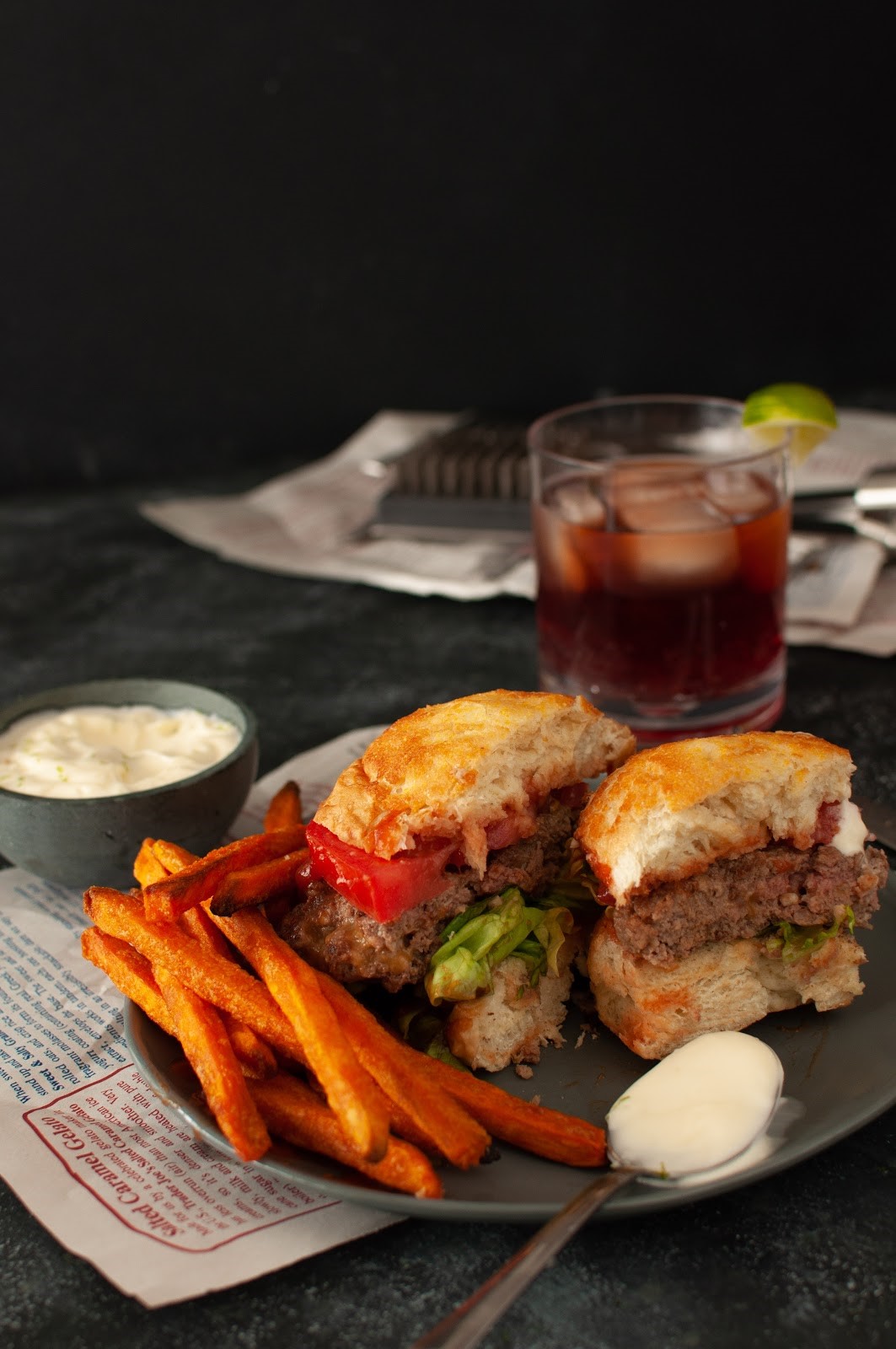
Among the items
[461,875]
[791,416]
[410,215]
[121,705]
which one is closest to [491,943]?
[461,875]

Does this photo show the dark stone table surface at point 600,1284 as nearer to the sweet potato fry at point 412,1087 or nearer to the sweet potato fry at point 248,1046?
the sweet potato fry at point 412,1087

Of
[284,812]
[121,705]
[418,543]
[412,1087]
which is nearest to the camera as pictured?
[412,1087]

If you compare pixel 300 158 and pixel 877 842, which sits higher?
pixel 300 158

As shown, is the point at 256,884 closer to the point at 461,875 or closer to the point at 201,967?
the point at 201,967

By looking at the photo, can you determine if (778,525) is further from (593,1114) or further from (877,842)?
(593,1114)

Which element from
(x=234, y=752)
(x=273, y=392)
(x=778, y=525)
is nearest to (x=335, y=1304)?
(x=234, y=752)

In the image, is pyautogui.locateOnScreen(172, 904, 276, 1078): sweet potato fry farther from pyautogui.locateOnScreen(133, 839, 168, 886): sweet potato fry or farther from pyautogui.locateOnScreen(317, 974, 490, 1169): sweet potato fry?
pyautogui.locateOnScreen(133, 839, 168, 886): sweet potato fry
